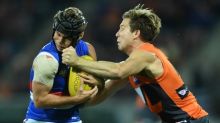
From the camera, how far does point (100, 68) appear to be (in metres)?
7.05

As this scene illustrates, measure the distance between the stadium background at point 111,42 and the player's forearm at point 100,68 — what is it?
16.9ft

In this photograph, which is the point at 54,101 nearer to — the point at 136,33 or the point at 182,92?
the point at 136,33

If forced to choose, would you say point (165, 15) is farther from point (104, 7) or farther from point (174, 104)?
point (174, 104)

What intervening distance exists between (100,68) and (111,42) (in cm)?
679

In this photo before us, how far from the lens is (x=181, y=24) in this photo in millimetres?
14242

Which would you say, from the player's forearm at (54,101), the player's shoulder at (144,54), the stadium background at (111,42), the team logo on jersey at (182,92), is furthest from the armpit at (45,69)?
the stadium background at (111,42)

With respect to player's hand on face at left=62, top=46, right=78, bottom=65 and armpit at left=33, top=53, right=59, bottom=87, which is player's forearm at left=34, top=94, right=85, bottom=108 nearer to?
armpit at left=33, top=53, right=59, bottom=87

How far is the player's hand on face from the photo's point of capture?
276 inches

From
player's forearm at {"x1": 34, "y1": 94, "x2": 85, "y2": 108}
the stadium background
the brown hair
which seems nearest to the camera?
player's forearm at {"x1": 34, "y1": 94, "x2": 85, "y2": 108}

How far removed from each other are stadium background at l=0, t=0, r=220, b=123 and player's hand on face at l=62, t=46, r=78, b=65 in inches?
205

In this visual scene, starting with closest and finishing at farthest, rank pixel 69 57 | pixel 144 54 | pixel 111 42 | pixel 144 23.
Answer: pixel 69 57, pixel 144 54, pixel 144 23, pixel 111 42

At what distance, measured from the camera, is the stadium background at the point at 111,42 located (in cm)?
1277

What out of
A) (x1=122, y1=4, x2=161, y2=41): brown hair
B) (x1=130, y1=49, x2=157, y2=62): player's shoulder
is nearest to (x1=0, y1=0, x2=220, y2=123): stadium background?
(x1=122, y1=4, x2=161, y2=41): brown hair

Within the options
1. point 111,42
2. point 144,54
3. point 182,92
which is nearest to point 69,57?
point 144,54
